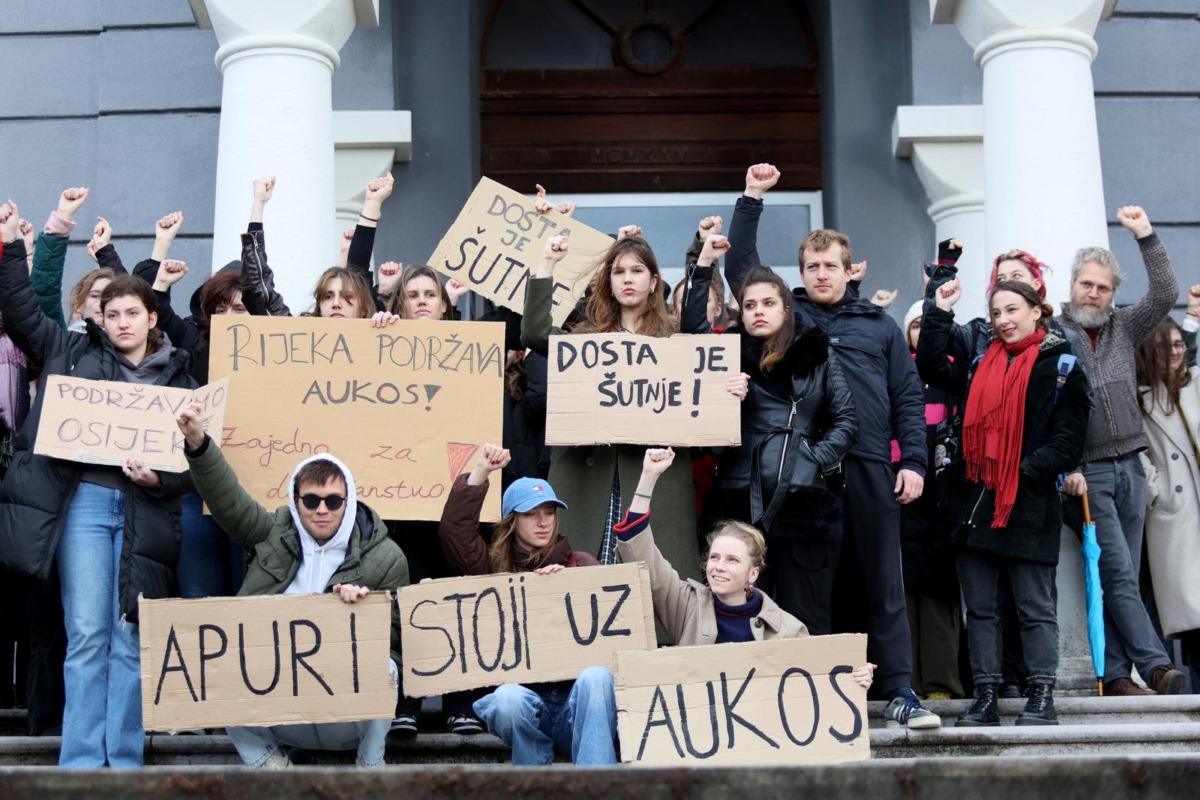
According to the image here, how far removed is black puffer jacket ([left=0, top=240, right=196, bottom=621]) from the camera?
5.53 m

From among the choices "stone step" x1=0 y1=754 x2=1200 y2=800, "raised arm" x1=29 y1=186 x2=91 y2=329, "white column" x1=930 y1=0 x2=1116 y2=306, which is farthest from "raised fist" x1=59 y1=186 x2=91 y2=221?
"stone step" x1=0 y1=754 x2=1200 y2=800

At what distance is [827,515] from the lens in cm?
585

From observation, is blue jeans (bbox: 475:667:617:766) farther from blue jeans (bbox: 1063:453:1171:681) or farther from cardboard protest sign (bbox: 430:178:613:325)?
blue jeans (bbox: 1063:453:1171:681)

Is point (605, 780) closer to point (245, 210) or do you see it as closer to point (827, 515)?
point (827, 515)

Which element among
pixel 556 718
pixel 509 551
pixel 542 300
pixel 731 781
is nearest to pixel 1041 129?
pixel 542 300

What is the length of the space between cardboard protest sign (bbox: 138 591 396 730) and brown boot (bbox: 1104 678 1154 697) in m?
2.66

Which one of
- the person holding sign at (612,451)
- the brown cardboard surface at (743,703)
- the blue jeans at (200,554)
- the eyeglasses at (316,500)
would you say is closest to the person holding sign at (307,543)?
the eyeglasses at (316,500)

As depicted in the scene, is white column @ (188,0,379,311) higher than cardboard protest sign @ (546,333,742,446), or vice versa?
white column @ (188,0,379,311)

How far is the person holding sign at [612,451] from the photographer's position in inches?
233

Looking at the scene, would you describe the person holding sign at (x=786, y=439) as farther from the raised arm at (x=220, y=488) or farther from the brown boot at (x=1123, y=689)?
the raised arm at (x=220, y=488)

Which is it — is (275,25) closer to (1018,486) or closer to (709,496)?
(709,496)

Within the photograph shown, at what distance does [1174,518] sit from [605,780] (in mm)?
5220

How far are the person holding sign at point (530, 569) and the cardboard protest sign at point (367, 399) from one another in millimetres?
400

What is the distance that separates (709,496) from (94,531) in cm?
206
